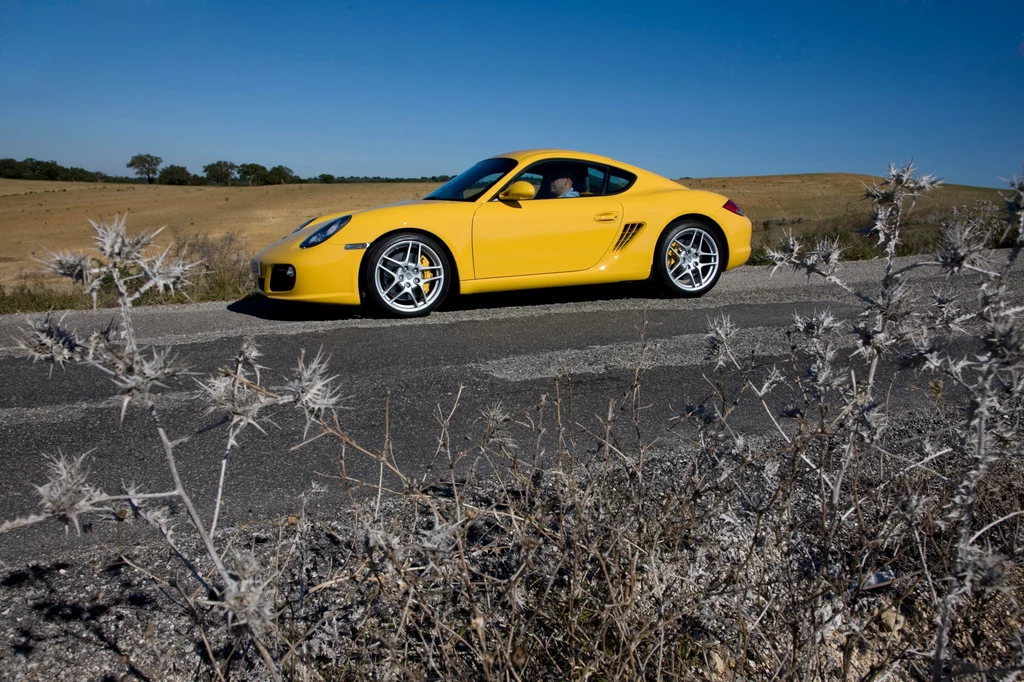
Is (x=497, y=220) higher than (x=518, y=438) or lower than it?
higher

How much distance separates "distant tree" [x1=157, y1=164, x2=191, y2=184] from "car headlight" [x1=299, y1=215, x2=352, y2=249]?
65187mm

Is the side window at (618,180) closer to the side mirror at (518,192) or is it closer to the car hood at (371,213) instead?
the side mirror at (518,192)

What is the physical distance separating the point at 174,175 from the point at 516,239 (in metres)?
66.0

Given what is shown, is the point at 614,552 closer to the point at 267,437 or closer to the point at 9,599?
the point at 9,599

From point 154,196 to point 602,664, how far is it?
181 ft

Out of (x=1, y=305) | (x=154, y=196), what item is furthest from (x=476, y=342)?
(x=154, y=196)

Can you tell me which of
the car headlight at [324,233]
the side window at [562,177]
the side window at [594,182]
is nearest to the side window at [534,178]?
the side window at [562,177]

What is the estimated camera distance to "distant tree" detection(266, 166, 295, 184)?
64.0 m

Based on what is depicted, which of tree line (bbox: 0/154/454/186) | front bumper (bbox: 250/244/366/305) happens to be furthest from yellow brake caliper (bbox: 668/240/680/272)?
tree line (bbox: 0/154/454/186)

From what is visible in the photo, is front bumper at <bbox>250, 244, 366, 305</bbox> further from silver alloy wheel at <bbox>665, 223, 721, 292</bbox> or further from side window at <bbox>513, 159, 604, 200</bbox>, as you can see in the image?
silver alloy wheel at <bbox>665, 223, 721, 292</bbox>

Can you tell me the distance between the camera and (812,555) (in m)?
2.39

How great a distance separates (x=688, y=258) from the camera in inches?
290

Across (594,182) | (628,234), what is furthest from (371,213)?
(628,234)

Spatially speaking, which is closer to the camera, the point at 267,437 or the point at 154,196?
the point at 267,437
